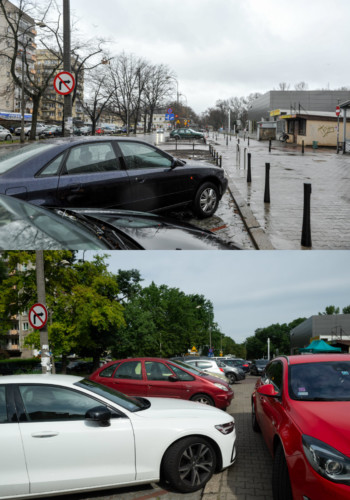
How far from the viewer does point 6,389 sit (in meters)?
4.31

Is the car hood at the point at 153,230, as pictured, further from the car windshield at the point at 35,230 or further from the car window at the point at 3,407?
the car window at the point at 3,407

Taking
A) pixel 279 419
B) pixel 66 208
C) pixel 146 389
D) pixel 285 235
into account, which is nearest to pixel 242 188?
pixel 285 235

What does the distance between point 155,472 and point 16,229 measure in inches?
116

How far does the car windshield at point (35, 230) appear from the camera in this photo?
215 inches

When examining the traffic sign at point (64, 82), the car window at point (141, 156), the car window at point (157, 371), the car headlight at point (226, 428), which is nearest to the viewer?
the car headlight at point (226, 428)

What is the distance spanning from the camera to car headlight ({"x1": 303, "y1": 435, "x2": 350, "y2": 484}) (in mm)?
3121

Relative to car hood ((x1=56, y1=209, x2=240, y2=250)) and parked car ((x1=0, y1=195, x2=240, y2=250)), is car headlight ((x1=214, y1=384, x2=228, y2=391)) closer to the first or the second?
car hood ((x1=56, y1=209, x2=240, y2=250))

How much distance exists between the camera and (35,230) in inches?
221

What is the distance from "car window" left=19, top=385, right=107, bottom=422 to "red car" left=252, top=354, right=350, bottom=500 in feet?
5.45

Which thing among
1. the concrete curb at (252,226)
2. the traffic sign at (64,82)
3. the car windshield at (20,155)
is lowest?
the concrete curb at (252,226)

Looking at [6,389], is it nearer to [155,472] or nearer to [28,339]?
[155,472]

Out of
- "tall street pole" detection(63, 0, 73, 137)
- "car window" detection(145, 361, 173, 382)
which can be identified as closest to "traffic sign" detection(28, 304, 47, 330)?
"car window" detection(145, 361, 173, 382)

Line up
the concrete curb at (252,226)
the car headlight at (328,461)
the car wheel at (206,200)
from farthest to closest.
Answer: the concrete curb at (252,226)
the car wheel at (206,200)
the car headlight at (328,461)

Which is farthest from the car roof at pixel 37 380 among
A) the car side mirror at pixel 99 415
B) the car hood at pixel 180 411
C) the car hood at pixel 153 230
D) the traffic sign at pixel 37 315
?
the traffic sign at pixel 37 315
